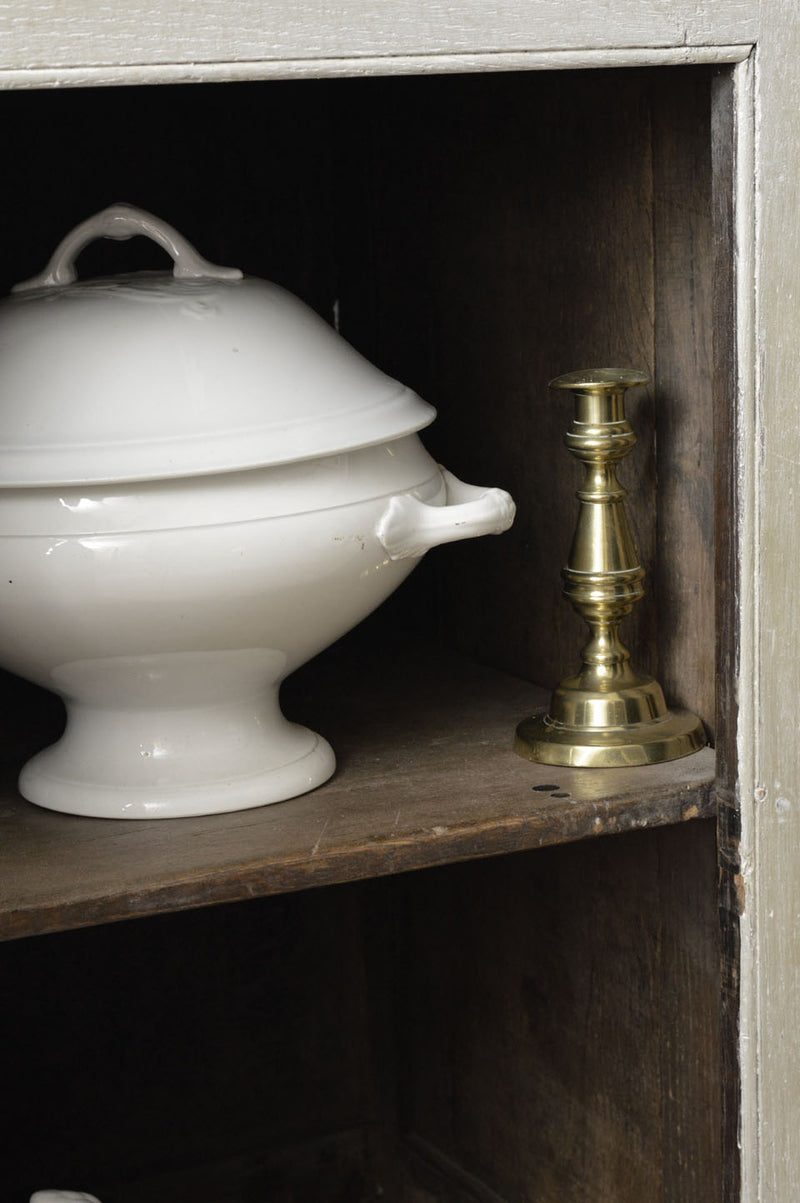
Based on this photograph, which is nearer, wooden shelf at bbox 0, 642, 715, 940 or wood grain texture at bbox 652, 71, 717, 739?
wooden shelf at bbox 0, 642, 715, 940

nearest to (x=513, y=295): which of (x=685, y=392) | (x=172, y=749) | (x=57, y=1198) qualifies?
(x=685, y=392)

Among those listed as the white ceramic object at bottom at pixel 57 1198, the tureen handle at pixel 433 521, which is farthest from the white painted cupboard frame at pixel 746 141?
the white ceramic object at bottom at pixel 57 1198

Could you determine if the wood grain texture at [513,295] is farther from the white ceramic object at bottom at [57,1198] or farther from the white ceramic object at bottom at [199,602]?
the white ceramic object at bottom at [57,1198]

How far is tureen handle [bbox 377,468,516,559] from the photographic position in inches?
29.4

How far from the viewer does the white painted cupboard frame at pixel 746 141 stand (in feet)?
1.96

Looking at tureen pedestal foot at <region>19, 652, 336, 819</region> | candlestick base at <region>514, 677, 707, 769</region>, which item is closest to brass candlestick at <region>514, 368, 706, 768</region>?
candlestick base at <region>514, 677, 707, 769</region>

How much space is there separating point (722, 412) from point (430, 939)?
0.64 meters

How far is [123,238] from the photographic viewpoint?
2.58 ft

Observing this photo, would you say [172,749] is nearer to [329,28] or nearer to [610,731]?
[610,731]

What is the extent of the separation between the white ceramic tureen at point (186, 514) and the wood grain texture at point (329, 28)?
158mm

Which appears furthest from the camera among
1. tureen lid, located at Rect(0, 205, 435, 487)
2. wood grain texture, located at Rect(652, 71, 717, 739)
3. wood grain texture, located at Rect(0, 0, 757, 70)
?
wood grain texture, located at Rect(652, 71, 717, 739)

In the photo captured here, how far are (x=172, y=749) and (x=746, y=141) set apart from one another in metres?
0.41

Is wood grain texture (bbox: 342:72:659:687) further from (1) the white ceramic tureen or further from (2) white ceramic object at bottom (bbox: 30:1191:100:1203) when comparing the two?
(2) white ceramic object at bottom (bbox: 30:1191:100:1203)

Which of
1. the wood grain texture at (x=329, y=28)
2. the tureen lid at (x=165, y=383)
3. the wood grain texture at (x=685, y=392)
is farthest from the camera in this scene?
the wood grain texture at (x=685, y=392)
